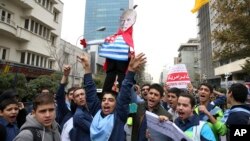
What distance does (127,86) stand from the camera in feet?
11.2

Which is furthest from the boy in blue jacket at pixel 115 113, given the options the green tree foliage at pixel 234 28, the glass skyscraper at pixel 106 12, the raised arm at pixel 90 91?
the glass skyscraper at pixel 106 12

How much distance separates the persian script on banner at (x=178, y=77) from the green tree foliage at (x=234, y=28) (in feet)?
34.3

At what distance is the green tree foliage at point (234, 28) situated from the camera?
16.0 metres

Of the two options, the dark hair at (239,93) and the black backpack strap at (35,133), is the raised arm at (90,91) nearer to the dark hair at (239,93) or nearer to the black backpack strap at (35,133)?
the black backpack strap at (35,133)

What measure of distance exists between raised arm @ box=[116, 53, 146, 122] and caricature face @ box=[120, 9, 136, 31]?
52.8 inches

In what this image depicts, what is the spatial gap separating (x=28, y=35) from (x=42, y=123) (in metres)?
22.1

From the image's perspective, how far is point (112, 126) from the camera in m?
3.42

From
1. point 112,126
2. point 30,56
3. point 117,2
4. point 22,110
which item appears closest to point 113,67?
point 112,126

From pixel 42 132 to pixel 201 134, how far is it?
188 cm

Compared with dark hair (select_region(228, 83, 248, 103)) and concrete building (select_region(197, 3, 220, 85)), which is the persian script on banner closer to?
dark hair (select_region(228, 83, 248, 103))

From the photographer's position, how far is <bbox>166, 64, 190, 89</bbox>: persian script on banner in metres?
6.93

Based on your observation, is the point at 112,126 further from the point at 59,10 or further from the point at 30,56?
the point at 59,10

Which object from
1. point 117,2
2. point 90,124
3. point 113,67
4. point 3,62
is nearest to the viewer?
point 90,124

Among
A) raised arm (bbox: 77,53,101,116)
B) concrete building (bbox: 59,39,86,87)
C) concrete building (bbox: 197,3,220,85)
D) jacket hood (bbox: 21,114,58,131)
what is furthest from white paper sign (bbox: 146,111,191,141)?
concrete building (bbox: 197,3,220,85)
